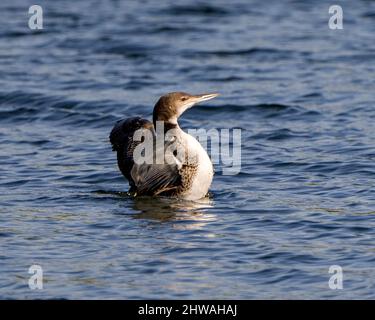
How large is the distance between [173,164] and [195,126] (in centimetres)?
443

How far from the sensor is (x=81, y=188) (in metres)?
12.1

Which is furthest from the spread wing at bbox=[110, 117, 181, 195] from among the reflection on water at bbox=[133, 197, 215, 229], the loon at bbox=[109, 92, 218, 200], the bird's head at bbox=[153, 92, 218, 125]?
the bird's head at bbox=[153, 92, 218, 125]

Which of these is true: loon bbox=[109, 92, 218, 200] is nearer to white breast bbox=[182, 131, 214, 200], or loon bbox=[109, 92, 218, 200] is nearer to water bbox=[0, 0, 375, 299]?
white breast bbox=[182, 131, 214, 200]

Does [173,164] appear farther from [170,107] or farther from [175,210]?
[170,107]

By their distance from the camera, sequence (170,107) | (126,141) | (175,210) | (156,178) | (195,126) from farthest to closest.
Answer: (195,126), (126,141), (170,107), (156,178), (175,210)

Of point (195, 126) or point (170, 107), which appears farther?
point (195, 126)

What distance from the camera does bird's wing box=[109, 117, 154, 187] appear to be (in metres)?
11.5

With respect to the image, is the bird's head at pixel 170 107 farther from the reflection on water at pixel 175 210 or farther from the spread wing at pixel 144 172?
the reflection on water at pixel 175 210

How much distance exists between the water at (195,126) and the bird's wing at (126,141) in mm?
365

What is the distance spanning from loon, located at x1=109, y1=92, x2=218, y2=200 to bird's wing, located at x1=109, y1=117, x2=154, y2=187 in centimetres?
2

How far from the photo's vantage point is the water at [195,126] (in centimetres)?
917

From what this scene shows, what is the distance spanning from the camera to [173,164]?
11008 mm

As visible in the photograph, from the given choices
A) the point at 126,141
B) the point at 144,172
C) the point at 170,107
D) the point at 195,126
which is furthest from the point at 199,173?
the point at 195,126

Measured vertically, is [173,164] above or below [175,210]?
above
